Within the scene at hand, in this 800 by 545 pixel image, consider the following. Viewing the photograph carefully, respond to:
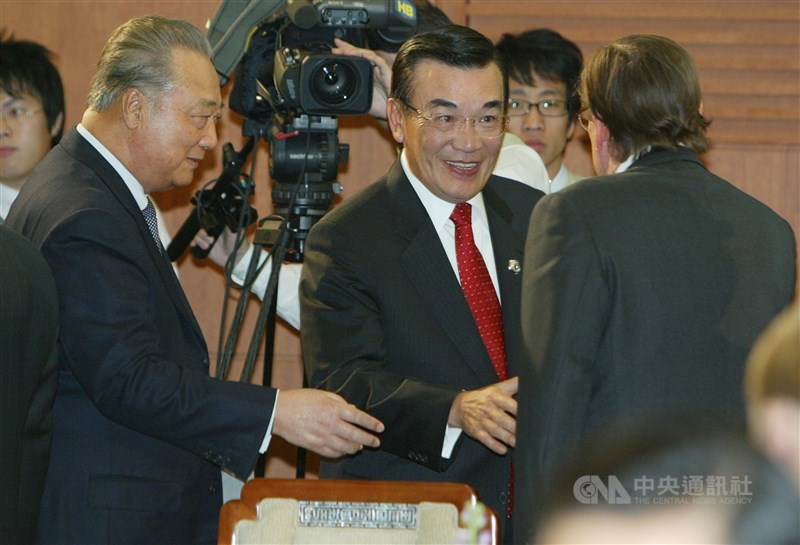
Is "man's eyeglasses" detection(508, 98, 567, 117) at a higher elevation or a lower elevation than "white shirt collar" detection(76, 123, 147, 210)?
higher

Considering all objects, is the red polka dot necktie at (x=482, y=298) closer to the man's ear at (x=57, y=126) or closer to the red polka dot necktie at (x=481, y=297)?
the red polka dot necktie at (x=481, y=297)

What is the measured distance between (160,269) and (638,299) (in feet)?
3.12

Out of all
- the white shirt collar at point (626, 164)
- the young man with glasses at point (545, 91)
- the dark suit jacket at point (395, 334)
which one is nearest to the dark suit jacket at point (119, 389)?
the dark suit jacket at point (395, 334)

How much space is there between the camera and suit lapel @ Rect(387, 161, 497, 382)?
2.44m

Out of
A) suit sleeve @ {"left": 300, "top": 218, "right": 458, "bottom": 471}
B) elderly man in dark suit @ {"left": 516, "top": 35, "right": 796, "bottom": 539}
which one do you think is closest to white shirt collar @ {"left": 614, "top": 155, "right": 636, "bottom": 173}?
elderly man in dark suit @ {"left": 516, "top": 35, "right": 796, "bottom": 539}

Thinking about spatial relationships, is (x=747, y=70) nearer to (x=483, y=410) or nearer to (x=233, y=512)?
(x=483, y=410)

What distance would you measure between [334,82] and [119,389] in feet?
3.55

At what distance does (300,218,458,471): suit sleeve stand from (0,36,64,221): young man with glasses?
5.33 feet

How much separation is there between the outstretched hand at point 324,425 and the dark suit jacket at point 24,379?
468mm

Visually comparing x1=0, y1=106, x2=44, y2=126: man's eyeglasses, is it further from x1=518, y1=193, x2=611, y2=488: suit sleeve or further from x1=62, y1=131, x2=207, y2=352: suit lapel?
x1=518, y1=193, x2=611, y2=488: suit sleeve

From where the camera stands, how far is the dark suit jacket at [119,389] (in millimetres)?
2137

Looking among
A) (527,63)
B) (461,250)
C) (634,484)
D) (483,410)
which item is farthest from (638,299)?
(527,63)

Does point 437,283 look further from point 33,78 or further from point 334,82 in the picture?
point 33,78

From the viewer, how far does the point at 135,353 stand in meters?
2.14
